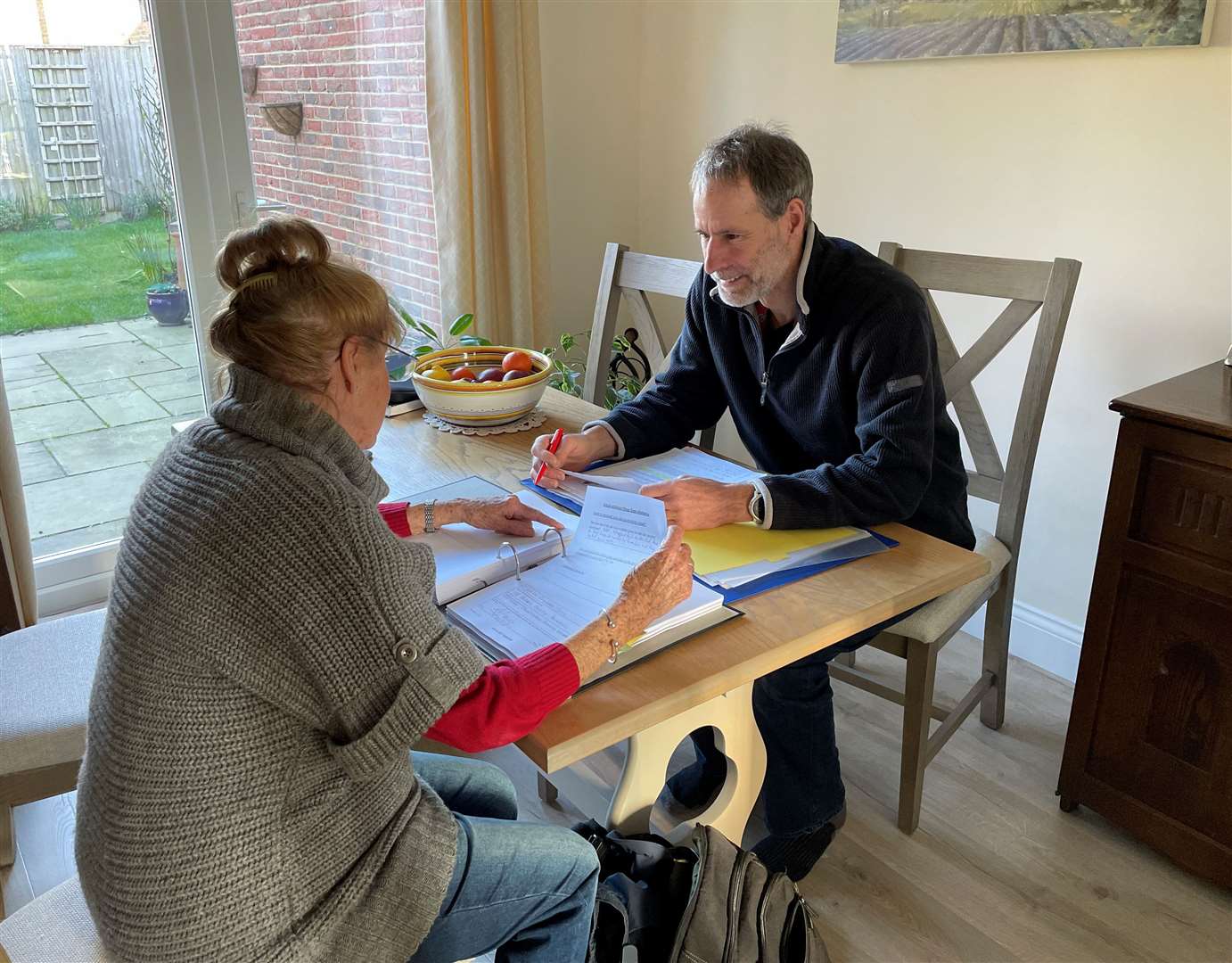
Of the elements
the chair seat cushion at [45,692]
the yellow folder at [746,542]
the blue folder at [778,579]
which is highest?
the yellow folder at [746,542]

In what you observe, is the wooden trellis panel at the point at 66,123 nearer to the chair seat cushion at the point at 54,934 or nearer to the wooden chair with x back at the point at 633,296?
the wooden chair with x back at the point at 633,296

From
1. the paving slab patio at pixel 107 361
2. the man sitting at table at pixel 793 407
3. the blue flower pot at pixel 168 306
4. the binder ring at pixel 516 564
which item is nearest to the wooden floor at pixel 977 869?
the man sitting at table at pixel 793 407

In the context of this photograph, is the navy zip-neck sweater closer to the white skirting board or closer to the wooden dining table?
the wooden dining table

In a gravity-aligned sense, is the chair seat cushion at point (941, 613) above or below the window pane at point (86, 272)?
below

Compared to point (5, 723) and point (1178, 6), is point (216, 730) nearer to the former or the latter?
point (5, 723)

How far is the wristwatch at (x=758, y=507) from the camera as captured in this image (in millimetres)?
1470

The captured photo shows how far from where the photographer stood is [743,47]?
2.92 m

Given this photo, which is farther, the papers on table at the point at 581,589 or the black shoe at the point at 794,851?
the black shoe at the point at 794,851

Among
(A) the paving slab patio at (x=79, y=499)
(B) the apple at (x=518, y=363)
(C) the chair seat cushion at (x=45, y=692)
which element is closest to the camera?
(C) the chair seat cushion at (x=45, y=692)

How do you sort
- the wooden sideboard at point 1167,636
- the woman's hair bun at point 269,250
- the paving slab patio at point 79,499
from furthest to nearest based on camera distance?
the paving slab patio at point 79,499 < the wooden sideboard at point 1167,636 < the woman's hair bun at point 269,250

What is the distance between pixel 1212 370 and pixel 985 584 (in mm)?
590

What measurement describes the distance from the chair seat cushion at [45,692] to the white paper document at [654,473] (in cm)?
79

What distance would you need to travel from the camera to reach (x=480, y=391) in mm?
1885

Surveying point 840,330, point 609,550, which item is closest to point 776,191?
point 840,330
